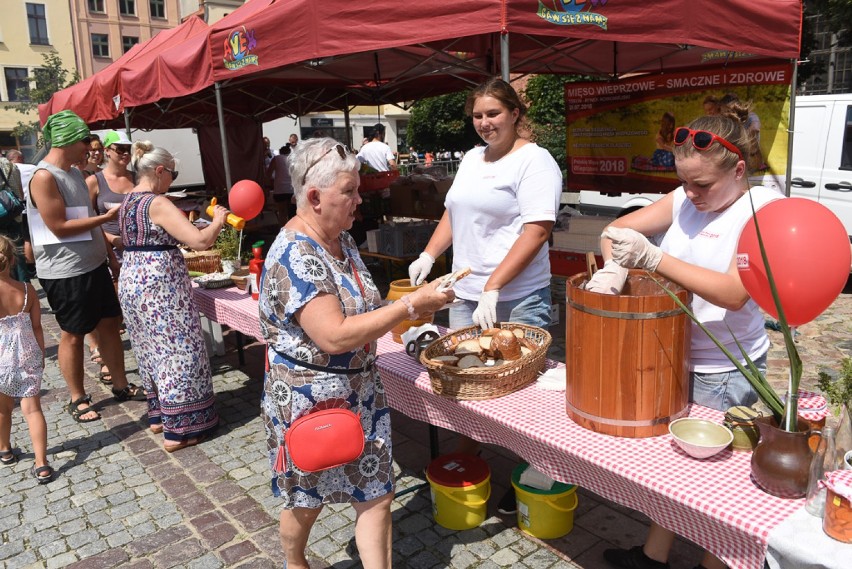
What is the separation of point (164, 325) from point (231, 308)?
Answer: 0.46m

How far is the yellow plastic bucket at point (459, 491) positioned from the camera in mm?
2783

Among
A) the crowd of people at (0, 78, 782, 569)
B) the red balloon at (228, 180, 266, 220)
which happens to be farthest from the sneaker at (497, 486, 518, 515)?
the red balloon at (228, 180, 266, 220)

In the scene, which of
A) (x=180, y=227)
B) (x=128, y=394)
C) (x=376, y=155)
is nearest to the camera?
(x=180, y=227)

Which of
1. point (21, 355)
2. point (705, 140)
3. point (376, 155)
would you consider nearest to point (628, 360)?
point (705, 140)

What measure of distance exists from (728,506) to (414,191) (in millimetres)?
6605

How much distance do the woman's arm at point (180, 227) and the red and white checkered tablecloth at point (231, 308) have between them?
537 mm

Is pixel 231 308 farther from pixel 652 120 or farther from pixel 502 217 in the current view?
pixel 652 120

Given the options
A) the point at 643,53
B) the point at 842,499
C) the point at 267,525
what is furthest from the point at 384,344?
the point at 643,53

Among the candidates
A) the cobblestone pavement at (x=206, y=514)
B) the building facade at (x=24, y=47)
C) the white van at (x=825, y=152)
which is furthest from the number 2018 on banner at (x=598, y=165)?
the building facade at (x=24, y=47)

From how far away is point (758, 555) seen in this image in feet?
4.79

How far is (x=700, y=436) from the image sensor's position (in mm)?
1821

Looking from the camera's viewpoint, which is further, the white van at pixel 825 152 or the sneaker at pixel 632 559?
the white van at pixel 825 152

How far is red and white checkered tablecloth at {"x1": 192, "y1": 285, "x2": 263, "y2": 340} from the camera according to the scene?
3762 mm

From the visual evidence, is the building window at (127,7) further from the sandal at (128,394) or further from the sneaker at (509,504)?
the sneaker at (509,504)
